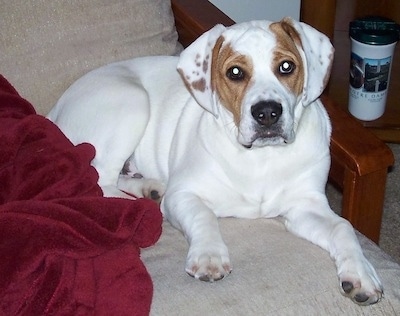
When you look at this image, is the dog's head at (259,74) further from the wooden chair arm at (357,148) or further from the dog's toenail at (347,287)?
the dog's toenail at (347,287)

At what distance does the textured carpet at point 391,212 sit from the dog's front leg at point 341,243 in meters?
0.61

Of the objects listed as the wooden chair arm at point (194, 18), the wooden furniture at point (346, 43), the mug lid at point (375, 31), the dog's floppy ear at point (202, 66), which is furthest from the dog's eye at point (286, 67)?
the mug lid at point (375, 31)

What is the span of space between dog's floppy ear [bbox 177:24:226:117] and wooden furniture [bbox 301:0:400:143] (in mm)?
749

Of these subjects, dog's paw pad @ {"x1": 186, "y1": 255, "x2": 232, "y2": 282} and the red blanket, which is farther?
dog's paw pad @ {"x1": 186, "y1": 255, "x2": 232, "y2": 282}

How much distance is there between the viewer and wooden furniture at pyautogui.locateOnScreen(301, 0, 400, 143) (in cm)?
233

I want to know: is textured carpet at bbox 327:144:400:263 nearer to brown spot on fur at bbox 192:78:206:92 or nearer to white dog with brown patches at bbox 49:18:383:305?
white dog with brown patches at bbox 49:18:383:305

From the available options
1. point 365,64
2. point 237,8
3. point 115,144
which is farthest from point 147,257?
point 237,8

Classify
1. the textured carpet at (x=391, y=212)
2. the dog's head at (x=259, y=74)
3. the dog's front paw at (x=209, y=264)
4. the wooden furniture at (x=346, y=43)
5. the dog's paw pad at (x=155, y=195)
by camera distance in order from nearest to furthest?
the dog's front paw at (x=209, y=264)
the dog's head at (x=259, y=74)
the dog's paw pad at (x=155, y=195)
the textured carpet at (x=391, y=212)
the wooden furniture at (x=346, y=43)

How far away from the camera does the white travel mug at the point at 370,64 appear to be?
8.06 feet

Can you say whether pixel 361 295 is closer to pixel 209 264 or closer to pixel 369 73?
pixel 209 264

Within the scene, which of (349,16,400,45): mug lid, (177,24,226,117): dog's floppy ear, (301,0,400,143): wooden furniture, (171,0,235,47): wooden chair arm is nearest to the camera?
(177,24,226,117): dog's floppy ear

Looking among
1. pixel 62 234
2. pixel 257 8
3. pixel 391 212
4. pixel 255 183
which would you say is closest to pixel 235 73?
pixel 255 183

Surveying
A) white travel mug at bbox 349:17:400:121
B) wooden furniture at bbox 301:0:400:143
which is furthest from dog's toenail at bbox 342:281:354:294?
white travel mug at bbox 349:17:400:121

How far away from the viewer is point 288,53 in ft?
5.15
